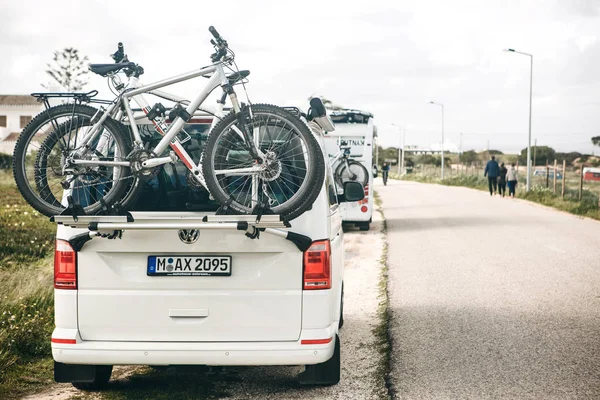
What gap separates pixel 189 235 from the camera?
4.96m

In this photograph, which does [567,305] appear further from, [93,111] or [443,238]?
[443,238]

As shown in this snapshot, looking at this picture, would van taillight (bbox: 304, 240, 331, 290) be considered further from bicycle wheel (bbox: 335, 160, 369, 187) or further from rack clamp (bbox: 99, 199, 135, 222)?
bicycle wheel (bbox: 335, 160, 369, 187)

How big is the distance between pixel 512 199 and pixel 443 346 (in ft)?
86.7

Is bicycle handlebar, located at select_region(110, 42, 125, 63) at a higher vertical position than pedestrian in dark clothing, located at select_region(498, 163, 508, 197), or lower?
higher

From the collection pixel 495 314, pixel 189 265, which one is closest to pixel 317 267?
pixel 189 265

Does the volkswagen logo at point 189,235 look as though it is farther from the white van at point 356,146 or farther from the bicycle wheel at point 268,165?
the white van at point 356,146

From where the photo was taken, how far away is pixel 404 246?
1515cm

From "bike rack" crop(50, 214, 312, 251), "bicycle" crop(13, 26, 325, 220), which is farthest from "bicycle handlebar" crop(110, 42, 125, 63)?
"bike rack" crop(50, 214, 312, 251)

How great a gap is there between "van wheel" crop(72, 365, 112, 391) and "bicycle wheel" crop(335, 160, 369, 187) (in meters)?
12.3

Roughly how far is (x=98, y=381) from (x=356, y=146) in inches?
549

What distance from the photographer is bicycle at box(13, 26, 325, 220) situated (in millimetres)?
4859

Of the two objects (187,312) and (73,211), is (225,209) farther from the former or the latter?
(73,211)

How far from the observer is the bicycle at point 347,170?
17672 mm

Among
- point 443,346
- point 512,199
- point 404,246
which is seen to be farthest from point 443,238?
point 512,199
